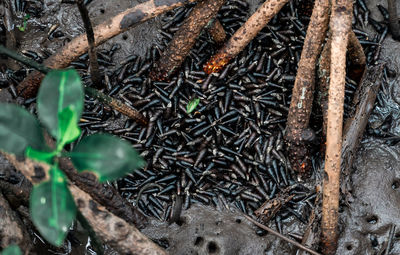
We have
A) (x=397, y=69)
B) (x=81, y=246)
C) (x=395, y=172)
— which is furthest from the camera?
(x=397, y=69)

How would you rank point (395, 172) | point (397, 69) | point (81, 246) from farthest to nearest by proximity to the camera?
point (397, 69)
point (395, 172)
point (81, 246)

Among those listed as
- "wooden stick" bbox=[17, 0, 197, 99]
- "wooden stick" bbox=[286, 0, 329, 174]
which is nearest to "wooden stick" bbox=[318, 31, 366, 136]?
"wooden stick" bbox=[286, 0, 329, 174]

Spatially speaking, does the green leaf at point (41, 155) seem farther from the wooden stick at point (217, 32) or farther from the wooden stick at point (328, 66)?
the wooden stick at point (217, 32)

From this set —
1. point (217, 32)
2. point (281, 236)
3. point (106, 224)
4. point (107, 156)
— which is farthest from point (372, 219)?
point (107, 156)

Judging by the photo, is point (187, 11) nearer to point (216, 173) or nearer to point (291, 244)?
point (216, 173)

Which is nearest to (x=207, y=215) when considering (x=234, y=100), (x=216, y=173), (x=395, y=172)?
(x=216, y=173)

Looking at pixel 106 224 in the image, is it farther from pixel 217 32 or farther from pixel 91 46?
pixel 217 32

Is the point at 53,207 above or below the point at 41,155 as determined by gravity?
below
